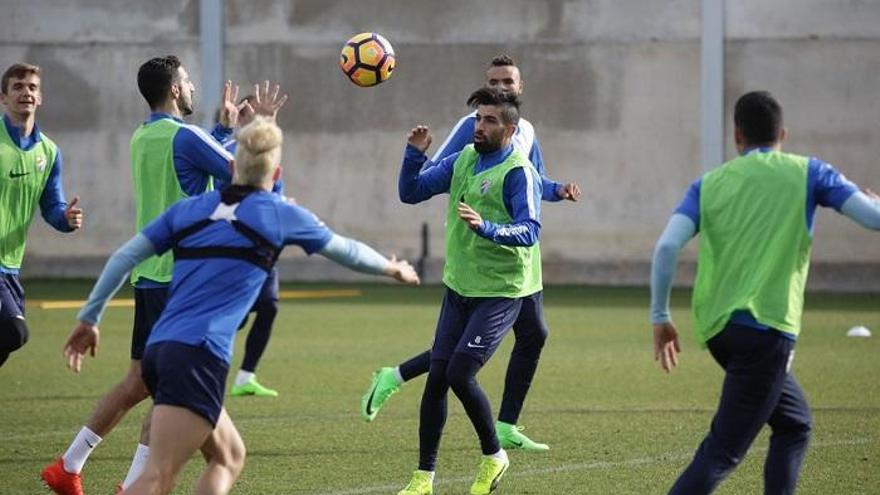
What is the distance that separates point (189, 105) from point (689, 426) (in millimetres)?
4386

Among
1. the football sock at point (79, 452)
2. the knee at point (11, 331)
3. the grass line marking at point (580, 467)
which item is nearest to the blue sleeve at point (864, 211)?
the grass line marking at point (580, 467)

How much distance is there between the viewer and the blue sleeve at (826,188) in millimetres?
6594

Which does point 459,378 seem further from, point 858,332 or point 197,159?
point 858,332

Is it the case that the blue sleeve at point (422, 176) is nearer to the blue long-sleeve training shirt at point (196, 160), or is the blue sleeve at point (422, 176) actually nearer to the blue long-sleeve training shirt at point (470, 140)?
the blue long-sleeve training shirt at point (470, 140)

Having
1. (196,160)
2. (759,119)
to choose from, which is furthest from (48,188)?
(759,119)

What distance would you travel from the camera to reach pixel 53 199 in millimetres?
9562

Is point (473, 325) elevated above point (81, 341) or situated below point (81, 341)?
below

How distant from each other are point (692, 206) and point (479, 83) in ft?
63.4

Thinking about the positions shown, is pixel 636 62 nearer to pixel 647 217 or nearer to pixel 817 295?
pixel 647 217

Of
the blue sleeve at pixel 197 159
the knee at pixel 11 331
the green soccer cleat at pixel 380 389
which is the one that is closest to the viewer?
the blue sleeve at pixel 197 159

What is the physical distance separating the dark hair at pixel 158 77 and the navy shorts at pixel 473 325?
6.22 ft

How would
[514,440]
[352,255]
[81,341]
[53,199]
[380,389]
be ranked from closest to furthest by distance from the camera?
[81,341] < [352,255] < [53,199] < [380,389] < [514,440]

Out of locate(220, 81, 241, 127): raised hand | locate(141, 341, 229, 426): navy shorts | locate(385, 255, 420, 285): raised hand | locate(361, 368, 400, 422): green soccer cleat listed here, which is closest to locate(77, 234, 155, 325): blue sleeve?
locate(141, 341, 229, 426): navy shorts

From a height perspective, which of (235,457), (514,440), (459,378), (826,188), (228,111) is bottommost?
(514,440)
